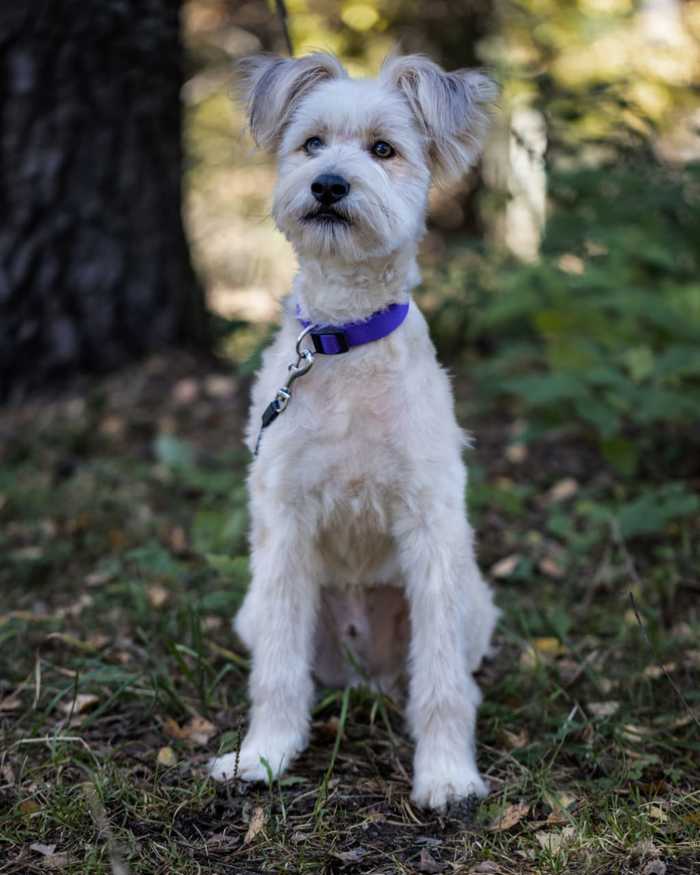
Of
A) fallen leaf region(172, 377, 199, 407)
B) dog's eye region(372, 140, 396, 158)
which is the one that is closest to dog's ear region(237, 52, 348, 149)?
dog's eye region(372, 140, 396, 158)

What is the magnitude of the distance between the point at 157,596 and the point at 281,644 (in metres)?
1.10

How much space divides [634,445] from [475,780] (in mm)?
2754

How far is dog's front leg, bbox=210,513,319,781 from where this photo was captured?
297cm

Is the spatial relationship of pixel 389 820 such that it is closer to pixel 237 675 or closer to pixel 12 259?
pixel 237 675

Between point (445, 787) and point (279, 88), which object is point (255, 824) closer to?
point (445, 787)

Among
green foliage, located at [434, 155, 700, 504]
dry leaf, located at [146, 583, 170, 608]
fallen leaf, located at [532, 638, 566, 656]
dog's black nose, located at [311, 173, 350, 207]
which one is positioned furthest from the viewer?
green foliage, located at [434, 155, 700, 504]

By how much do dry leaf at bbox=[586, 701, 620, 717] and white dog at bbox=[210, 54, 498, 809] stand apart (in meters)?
0.43

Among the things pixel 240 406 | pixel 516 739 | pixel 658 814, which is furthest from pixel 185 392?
pixel 658 814

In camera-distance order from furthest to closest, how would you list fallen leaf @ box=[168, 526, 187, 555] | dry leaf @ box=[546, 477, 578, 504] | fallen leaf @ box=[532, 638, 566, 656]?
dry leaf @ box=[546, 477, 578, 504], fallen leaf @ box=[168, 526, 187, 555], fallen leaf @ box=[532, 638, 566, 656]

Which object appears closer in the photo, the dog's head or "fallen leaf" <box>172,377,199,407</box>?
the dog's head

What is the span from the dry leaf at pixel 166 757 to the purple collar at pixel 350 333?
1345mm

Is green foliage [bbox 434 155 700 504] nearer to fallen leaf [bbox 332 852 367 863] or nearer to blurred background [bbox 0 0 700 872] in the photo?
blurred background [bbox 0 0 700 872]

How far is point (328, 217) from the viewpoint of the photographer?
9.05 feet

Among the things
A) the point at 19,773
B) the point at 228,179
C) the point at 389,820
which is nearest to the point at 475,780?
the point at 389,820
